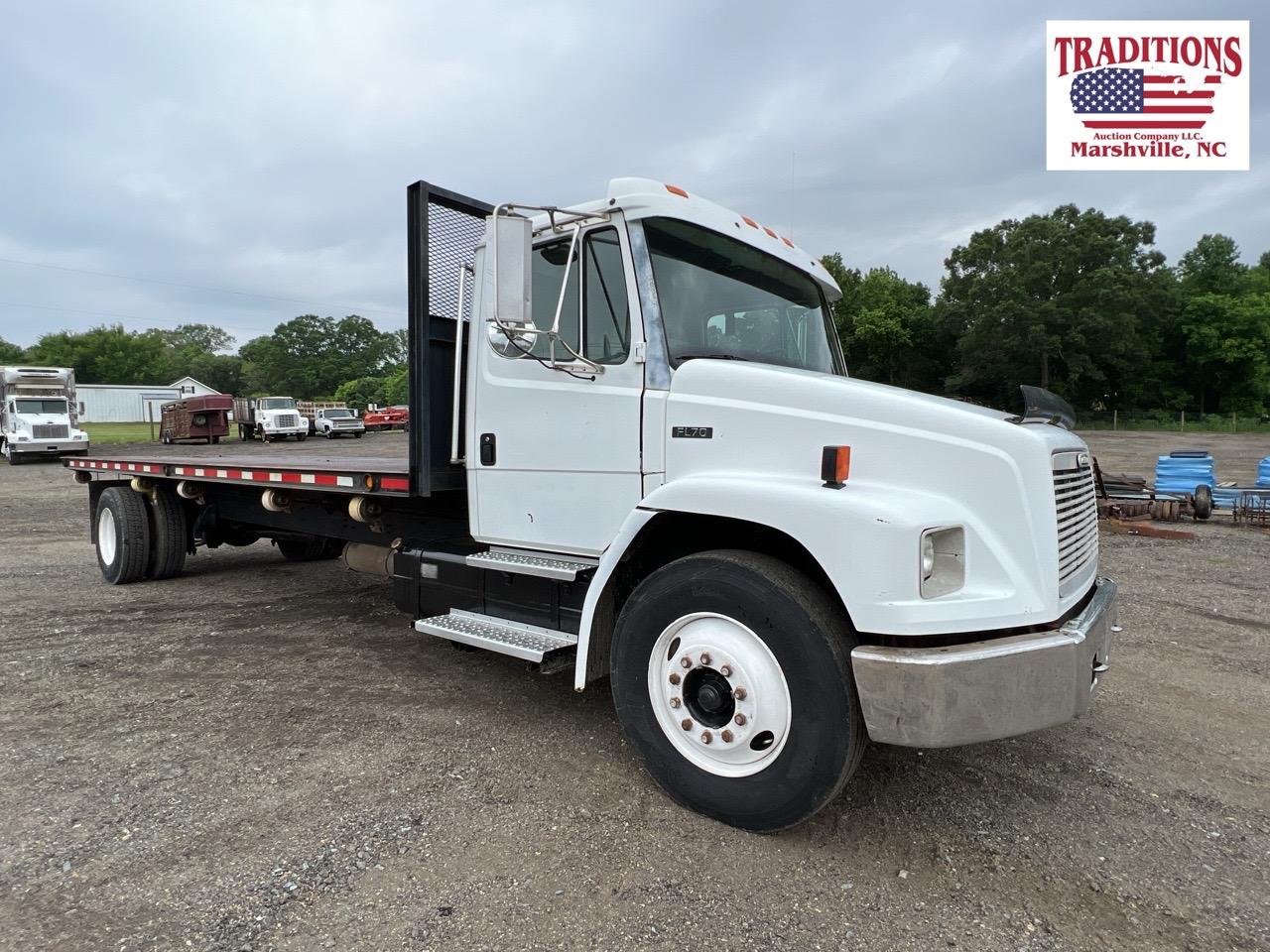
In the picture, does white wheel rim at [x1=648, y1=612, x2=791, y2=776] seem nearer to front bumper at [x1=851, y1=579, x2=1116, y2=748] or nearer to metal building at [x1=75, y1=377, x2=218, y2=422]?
front bumper at [x1=851, y1=579, x2=1116, y2=748]

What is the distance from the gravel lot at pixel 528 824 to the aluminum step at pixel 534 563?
2.75ft

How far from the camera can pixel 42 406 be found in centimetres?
2422

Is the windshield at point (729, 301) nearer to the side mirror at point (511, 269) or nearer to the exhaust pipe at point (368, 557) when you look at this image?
the side mirror at point (511, 269)

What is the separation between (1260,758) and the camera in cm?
355

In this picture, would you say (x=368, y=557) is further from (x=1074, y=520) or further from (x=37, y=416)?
(x=37, y=416)

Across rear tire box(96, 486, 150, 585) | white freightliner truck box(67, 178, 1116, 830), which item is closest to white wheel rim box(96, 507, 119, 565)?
rear tire box(96, 486, 150, 585)

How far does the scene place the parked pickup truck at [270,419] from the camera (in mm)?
35750

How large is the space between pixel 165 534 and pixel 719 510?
6537 mm

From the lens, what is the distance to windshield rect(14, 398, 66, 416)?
943 inches

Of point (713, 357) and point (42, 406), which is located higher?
point (42, 406)

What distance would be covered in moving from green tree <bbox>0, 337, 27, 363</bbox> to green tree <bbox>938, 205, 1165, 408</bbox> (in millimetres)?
101237

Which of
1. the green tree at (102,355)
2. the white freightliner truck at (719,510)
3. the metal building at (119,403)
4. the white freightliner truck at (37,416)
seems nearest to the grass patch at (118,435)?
the metal building at (119,403)

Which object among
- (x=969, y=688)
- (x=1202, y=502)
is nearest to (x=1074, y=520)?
(x=969, y=688)

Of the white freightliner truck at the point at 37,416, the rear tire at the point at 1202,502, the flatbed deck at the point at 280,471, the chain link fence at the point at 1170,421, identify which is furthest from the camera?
the chain link fence at the point at 1170,421
